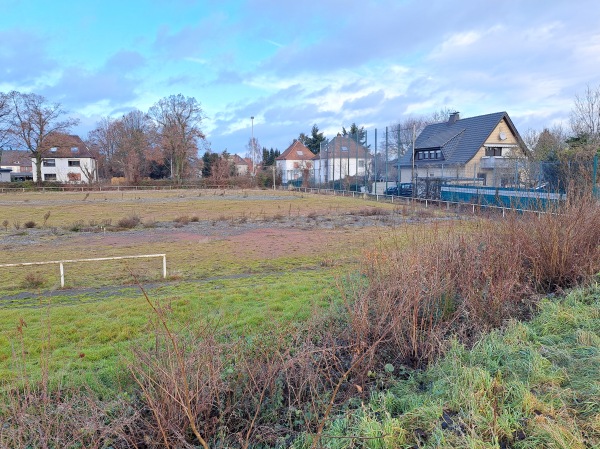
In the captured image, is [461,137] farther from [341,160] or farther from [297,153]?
[297,153]

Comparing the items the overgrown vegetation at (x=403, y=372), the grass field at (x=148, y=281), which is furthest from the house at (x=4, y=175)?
the overgrown vegetation at (x=403, y=372)

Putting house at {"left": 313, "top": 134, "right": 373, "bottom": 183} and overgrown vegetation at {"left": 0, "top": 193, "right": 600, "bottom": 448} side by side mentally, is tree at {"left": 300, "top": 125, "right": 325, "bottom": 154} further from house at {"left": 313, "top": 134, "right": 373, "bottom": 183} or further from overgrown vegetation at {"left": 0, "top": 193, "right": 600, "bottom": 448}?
overgrown vegetation at {"left": 0, "top": 193, "right": 600, "bottom": 448}

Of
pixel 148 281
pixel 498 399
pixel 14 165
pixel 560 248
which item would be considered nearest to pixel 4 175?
pixel 14 165

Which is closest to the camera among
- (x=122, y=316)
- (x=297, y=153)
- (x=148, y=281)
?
(x=122, y=316)

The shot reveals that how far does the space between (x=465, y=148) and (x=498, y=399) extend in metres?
39.4

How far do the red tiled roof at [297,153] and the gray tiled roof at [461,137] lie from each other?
129ft

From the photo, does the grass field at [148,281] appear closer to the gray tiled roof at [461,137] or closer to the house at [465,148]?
the house at [465,148]

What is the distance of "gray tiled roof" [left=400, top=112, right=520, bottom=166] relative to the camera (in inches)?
1508

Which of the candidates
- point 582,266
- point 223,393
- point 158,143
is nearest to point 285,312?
point 223,393

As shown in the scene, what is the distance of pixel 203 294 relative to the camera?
25.6ft

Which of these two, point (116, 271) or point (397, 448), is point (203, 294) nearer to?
point (116, 271)

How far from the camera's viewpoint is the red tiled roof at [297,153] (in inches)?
3242

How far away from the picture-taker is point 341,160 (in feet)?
149

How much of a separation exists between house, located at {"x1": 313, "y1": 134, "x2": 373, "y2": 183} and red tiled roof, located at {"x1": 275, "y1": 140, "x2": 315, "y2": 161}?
31408 millimetres
